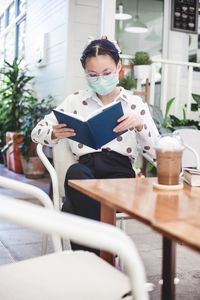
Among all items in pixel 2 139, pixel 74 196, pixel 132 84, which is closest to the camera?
pixel 74 196

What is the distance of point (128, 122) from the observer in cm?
174

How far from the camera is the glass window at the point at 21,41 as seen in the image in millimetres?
7708

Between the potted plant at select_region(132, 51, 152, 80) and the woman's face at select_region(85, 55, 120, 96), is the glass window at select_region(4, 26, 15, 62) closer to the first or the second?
the potted plant at select_region(132, 51, 152, 80)

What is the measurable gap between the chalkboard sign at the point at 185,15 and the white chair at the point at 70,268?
158 inches

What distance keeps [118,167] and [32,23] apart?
5.70 m

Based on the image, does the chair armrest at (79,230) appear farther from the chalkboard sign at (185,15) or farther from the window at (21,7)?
the window at (21,7)

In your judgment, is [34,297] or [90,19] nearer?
[34,297]

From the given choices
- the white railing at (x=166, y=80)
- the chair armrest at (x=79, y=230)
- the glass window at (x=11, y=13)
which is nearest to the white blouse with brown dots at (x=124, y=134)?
the chair armrest at (x=79, y=230)

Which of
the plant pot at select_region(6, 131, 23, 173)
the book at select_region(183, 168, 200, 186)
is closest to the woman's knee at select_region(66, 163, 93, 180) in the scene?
the book at select_region(183, 168, 200, 186)

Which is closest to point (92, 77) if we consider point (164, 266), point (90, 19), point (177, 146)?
point (177, 146)

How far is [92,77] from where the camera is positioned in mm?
2004

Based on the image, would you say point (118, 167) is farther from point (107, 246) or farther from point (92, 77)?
point (107, 246)

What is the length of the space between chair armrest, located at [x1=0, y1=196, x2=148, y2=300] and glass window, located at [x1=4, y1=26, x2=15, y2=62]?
852cm

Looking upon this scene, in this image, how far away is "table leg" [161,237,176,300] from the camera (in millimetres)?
1373
